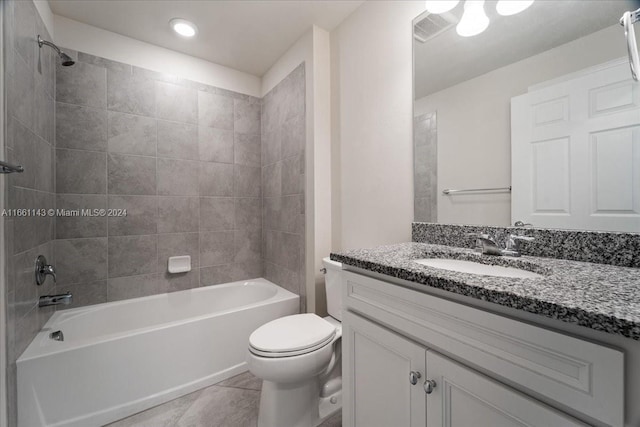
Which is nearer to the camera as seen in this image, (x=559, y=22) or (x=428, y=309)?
(x=428, y=309)

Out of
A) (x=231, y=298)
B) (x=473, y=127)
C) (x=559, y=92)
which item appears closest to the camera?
(x=559, y=92)

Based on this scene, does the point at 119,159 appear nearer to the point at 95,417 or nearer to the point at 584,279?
the point at 95,417

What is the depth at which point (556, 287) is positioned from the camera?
578mm

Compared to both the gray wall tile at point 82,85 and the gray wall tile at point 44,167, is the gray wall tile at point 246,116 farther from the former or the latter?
the gray wall tile at point 44,167

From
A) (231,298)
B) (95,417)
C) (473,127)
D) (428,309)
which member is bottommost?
(95,417)

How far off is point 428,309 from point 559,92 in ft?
2.99

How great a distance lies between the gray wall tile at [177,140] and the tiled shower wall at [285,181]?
0.62 m

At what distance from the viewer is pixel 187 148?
7.18ft

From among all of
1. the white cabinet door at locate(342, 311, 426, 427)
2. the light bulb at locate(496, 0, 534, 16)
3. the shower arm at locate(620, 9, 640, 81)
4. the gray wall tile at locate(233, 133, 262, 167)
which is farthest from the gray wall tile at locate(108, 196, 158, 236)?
the shower arm at locate(620, 9, 640, 81)

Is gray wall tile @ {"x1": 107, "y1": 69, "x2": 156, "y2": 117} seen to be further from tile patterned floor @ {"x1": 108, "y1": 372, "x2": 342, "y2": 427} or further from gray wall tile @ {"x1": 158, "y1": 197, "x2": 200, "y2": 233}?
tile patterned floor @ {"x1": 108, "y1": 372, "x2": 342, "y2": 427}

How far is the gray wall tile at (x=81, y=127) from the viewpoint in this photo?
1753 millimetres

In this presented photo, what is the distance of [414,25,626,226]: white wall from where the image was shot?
0.90 m

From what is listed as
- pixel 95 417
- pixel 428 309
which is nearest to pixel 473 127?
pixel 428 309

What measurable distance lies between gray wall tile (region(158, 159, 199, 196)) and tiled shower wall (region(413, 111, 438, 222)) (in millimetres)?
1796
